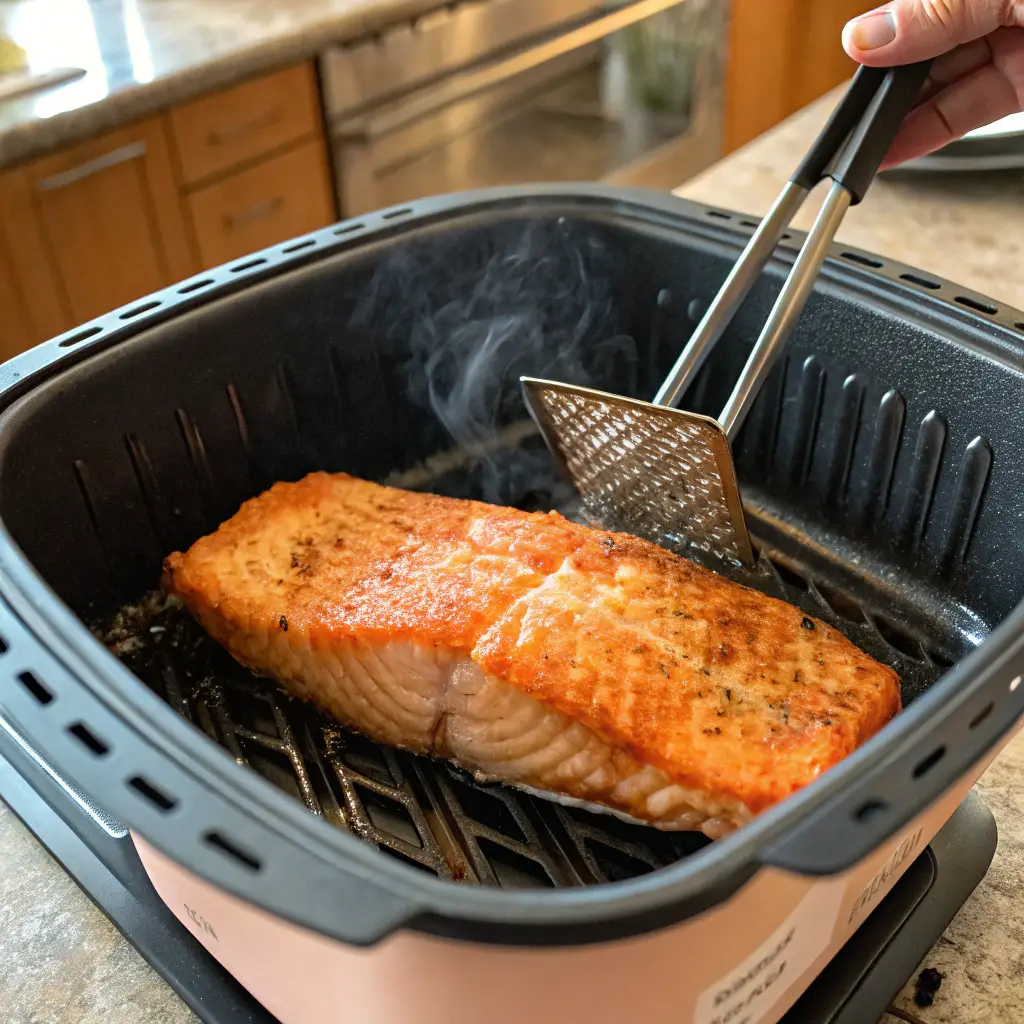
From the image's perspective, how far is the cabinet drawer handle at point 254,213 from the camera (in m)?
2.01

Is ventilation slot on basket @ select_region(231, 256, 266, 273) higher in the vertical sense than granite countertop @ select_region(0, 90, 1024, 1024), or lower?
higher

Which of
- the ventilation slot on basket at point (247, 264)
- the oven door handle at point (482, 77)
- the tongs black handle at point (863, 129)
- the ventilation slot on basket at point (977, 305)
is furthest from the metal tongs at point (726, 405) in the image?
the oven door handle at point (482, 77)

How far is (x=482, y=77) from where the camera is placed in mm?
2340

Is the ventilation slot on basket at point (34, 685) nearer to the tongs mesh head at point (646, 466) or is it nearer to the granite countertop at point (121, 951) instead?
the granite countertop at point (121, 951)

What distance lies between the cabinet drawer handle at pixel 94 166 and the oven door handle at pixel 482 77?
46 centimetres

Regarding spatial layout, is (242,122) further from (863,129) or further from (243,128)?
(863,129)

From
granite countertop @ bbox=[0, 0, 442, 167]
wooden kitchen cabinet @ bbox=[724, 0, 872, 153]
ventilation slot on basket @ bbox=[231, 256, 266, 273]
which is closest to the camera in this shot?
A: ventilation slot on basket @ bbox=[231, 256, 266, 273]

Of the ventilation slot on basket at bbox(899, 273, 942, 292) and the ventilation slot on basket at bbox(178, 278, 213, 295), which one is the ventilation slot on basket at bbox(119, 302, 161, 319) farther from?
the ventilation slot on basket at bbox(899, 273, 942, 292)

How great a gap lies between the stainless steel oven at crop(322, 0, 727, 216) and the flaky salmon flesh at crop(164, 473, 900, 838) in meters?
1.39

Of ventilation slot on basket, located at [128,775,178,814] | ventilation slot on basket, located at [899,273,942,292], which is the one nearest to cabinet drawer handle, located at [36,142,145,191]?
ventilation slot on basket, located at [899,273,942,292]

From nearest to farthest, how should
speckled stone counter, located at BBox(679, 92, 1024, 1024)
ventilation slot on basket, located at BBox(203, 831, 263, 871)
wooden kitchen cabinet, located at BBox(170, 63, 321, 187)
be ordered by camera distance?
1. ventilation slot on basket, located at BBox(203, 831, 263, 871)
2. speckled stone counter, located at BBox(679, 92, 1024, 1024)
3. wooden kitchen cabinet, located at BBox(170, 63, 321, 187)

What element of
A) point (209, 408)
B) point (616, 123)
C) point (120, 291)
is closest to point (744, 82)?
point (616, 123)

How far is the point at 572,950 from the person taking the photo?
1.43 feet

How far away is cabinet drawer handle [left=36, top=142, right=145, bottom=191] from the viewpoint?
169 centimetres
